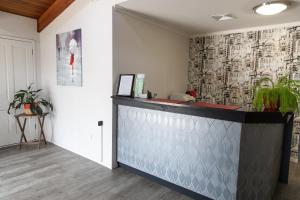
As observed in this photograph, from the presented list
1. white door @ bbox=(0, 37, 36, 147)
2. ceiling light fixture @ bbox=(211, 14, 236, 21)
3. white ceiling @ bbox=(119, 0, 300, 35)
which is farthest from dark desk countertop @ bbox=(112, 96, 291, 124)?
white door @ bbox=(0, 37, 36, 147)

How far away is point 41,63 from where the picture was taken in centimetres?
406

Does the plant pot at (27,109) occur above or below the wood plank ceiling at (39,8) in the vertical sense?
below

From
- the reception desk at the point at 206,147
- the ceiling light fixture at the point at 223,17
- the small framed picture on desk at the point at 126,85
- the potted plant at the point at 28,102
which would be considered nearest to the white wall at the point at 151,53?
the small framed picture on desk at the point at 126,85

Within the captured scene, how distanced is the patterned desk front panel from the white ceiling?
1330 millimetres

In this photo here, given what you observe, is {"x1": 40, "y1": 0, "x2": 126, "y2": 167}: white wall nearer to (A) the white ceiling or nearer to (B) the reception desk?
(B) the reception desk

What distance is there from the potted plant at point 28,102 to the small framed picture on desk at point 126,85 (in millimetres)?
1723

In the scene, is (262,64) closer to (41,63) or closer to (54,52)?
(54,52)

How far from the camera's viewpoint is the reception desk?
75.9 inches

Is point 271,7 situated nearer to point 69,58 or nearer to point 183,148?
point 183,148

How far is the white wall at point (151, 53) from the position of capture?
291 centimetres

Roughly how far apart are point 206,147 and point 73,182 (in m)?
1.67

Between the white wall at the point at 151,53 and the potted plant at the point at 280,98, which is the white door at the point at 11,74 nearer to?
the white wall at the point at 151,53

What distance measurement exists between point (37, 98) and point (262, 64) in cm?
413

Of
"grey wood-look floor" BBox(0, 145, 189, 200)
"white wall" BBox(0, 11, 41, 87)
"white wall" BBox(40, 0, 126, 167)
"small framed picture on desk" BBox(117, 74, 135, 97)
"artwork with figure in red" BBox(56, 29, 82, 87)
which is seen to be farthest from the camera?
"white wall" BBox(0, 11, 41, 87)
